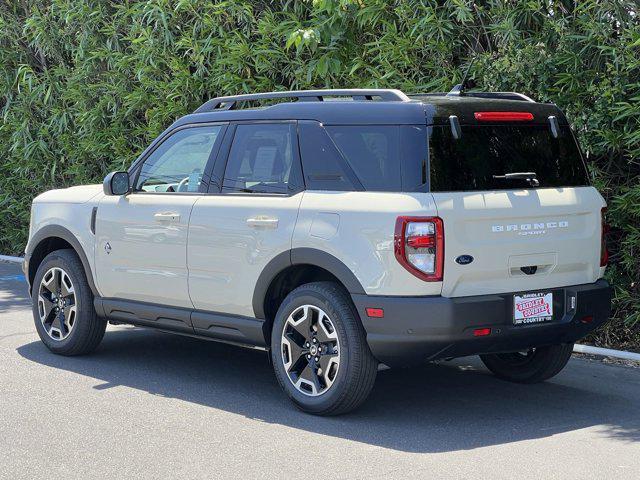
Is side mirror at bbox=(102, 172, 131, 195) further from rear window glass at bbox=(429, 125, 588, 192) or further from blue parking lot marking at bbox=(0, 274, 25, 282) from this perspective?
blue parking lot marking at bbox=(0, 274, 25, 282)

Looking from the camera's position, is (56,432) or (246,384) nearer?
(56,432)

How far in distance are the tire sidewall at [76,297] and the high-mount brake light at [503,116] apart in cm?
331

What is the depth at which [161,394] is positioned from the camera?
7.26 m

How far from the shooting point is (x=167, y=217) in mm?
7523

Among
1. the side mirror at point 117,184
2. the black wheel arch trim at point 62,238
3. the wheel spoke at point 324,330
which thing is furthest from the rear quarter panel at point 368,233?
the black wheel arch trim at point 62,238

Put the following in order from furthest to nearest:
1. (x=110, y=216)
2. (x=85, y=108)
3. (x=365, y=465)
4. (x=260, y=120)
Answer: (x=85, y=108) < (x=110, y=216) < (x=260, y=120) < (x=365, y=465)

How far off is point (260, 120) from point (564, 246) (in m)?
2.07

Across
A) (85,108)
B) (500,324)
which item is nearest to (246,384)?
(500,324)

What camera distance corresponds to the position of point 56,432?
20.6ft

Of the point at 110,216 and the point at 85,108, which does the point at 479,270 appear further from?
the point at 85,108

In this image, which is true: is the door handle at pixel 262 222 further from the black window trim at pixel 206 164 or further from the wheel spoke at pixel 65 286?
the wheel spoke at pixel 65 286

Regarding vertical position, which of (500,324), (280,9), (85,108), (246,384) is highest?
(280,9)

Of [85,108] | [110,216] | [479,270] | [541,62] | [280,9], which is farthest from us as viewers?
[85,108]

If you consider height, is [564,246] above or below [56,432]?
above
